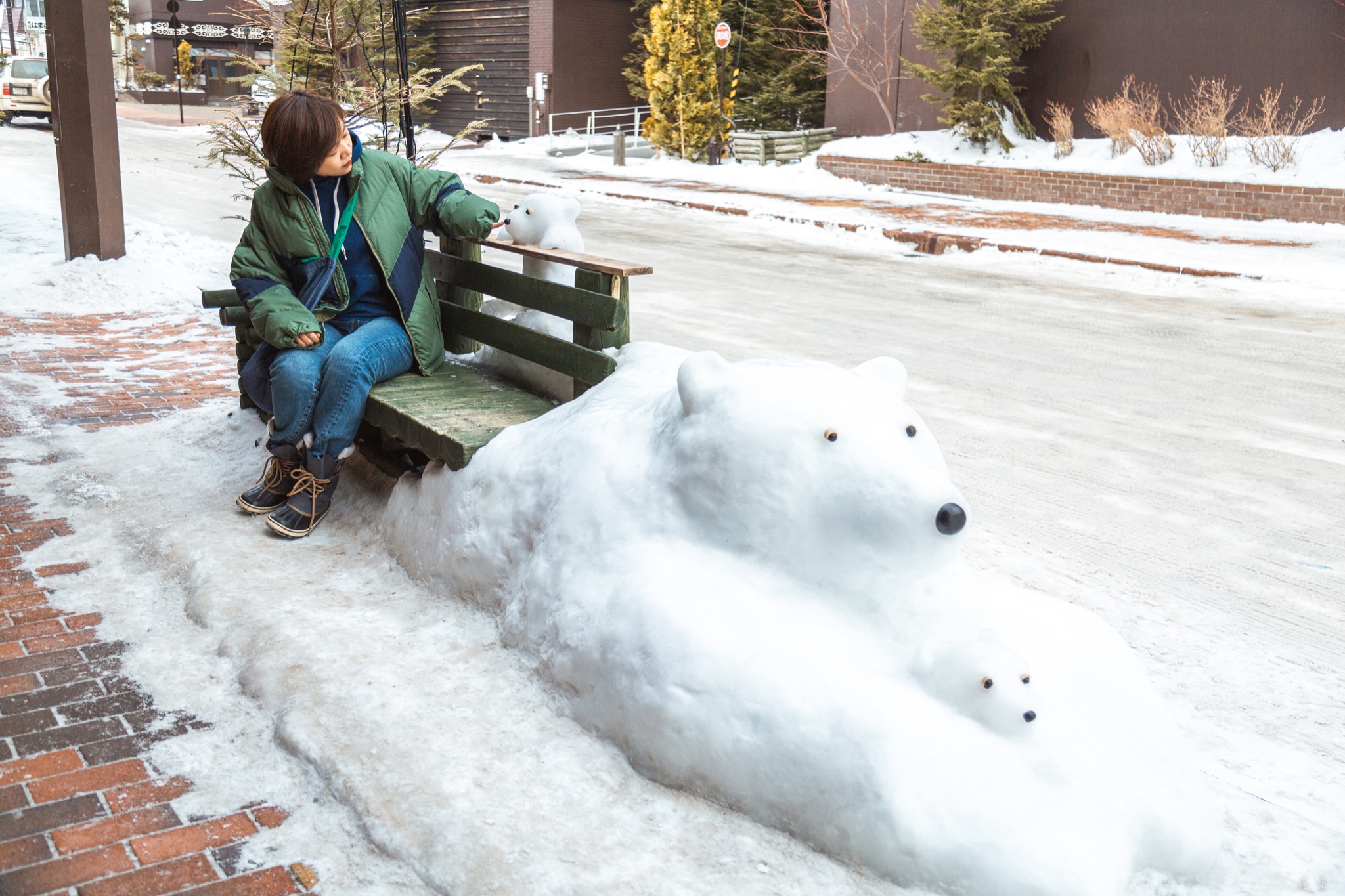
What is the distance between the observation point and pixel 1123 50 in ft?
58.8

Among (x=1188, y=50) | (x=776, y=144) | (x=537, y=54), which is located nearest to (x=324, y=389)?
(x=1188, y=50)

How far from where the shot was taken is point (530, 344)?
413 centimetres

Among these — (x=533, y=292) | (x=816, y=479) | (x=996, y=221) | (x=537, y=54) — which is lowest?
(x=816, y=479)

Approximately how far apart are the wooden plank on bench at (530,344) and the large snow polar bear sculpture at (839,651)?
59 cm

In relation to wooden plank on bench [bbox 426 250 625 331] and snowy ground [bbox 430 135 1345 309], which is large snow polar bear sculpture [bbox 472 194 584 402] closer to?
wooden plank on bench [bbox 426 250 625 331]

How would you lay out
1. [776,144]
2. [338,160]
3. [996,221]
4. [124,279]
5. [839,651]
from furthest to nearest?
[776,144]
[996,221]
[124,279]
[338,160]
[839,651]

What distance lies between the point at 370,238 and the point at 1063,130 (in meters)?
16.2

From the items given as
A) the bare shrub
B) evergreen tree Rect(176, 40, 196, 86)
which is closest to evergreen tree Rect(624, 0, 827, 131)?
the bare shrub

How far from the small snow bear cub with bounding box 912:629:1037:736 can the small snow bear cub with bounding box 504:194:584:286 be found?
241cm

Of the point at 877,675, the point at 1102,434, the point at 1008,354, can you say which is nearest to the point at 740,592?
the point at 877,675

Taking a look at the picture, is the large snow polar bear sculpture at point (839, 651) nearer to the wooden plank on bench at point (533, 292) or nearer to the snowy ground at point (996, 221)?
the wooden plank on bench at point (533, 292)

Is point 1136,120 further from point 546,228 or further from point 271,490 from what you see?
point 271,490

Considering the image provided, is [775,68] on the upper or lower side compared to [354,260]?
upper

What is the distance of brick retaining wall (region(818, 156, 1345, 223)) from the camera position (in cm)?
1448
